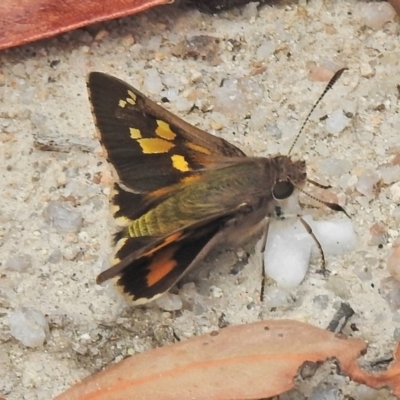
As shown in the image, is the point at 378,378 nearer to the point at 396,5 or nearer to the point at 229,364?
the point at 229,364

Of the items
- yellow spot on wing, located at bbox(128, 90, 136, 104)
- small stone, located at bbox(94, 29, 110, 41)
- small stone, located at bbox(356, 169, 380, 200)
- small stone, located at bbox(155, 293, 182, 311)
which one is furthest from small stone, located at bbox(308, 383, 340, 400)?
small stone, located at bbox(94, 29, 110, 41)

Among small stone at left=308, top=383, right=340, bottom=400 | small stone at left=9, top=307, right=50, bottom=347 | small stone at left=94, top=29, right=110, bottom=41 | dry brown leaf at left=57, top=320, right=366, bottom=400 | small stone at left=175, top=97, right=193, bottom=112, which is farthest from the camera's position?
small stone at left=94, top=29, right=110, bottom=41

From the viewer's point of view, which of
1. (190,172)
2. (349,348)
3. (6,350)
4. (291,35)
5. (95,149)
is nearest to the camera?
(349,348)

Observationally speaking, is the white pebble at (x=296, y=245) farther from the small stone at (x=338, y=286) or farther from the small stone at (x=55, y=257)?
the small stone at (x=55, y=257)

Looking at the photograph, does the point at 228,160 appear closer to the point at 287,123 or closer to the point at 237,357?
the point at 287,123

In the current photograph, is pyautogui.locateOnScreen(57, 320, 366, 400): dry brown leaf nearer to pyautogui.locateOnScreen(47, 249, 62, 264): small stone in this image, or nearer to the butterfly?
the butterfly

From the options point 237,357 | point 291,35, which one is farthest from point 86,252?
point 291,35
